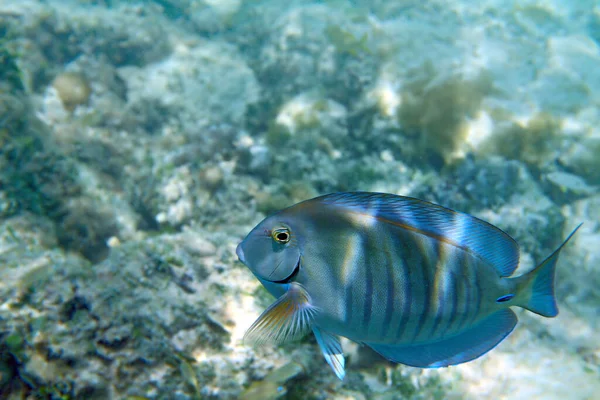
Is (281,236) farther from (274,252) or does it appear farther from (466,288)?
(466,288)

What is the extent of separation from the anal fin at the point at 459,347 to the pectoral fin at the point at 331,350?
0.15 metres

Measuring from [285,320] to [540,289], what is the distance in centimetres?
101

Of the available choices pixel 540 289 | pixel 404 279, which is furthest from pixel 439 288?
pixel 540 289

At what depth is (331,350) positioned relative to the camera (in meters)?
1.27

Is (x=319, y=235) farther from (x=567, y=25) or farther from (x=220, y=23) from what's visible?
(x=567, y=25)

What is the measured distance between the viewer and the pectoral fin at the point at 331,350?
1.24 m

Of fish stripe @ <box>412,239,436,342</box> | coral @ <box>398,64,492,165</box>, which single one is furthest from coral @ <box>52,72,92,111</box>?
fish stripe @ <box>412,239,436,342</box>

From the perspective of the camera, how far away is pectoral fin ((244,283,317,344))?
1.13 metres

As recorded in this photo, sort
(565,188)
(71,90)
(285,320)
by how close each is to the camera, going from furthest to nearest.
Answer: (71,90) < (565,188) < (285,320)

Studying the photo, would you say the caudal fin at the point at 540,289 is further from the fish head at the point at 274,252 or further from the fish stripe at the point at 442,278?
the fish head at the point at 274,252

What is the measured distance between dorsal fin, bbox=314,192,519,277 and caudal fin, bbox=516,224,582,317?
0.18 meters

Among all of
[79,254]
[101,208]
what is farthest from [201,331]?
[101,208]

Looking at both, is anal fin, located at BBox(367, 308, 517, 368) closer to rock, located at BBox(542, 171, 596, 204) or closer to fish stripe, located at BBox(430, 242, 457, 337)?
fish stripe, located at BBox(430, 242, 457, 337)

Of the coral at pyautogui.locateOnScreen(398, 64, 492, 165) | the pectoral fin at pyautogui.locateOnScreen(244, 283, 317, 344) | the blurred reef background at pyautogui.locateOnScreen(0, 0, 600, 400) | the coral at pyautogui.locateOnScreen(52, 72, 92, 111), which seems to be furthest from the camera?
the coral at pyautogui.locateOnScreen(52, 72, 92, 111)
